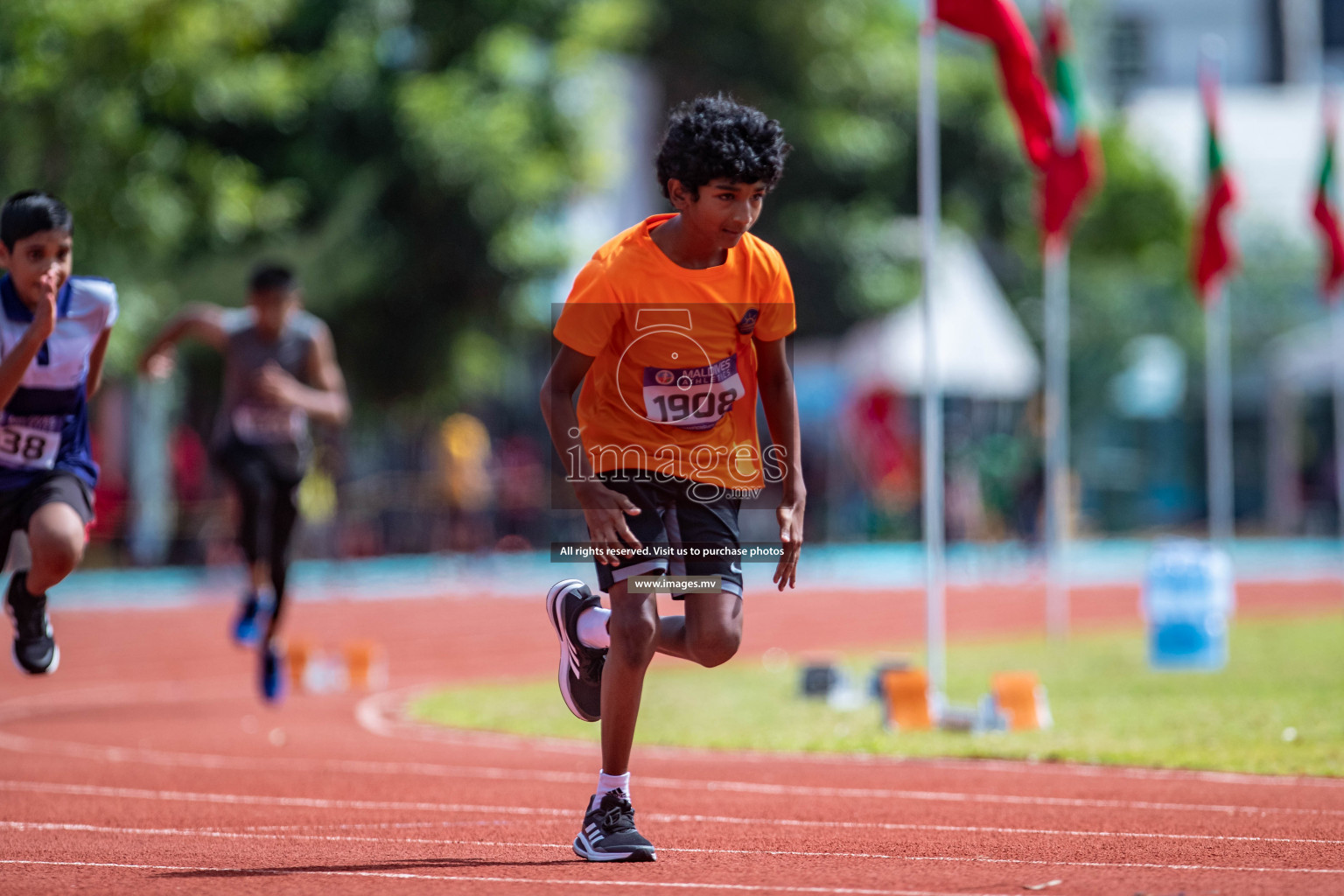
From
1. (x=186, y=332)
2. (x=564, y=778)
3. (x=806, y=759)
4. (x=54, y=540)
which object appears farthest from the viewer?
(x=186, y=332)

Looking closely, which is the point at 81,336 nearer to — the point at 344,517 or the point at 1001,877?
the point at 1001,877

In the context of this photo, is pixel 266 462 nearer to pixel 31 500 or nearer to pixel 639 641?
pixel 31 500

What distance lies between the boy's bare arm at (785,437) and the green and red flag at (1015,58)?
20.3ft

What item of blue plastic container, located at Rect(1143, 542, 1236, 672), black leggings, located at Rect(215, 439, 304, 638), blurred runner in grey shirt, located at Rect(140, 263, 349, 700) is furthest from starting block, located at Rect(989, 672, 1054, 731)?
black leggings, located at Rect(215, 439, 304, 638)

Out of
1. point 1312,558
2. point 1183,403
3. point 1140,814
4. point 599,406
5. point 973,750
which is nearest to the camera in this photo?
point 599,406

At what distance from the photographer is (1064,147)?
1471 cm

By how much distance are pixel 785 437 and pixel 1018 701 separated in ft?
15.6

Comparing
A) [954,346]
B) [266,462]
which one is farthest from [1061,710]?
[954,346]

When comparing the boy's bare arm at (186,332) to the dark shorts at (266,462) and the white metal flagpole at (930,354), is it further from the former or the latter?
the white metal flagpole at (930,354)

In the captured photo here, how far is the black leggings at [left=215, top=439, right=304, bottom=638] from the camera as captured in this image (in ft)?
34.2

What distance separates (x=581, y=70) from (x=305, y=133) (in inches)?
170

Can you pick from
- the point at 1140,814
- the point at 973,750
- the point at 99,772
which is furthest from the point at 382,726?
the point at 1140,814

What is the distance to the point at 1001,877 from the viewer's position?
4961mm

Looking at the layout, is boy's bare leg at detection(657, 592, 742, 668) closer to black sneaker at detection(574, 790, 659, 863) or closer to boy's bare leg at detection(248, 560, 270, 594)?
black sneaker at detection(574, 790, 659, 863)
